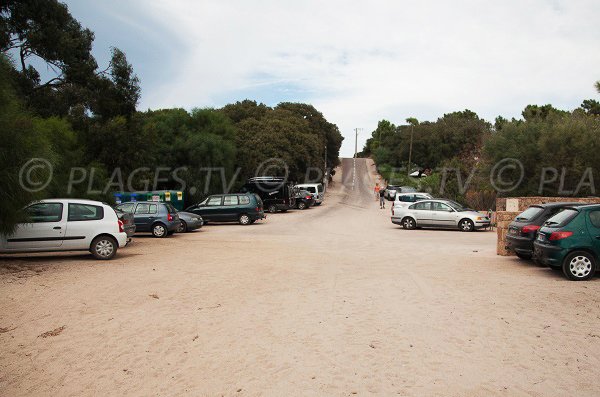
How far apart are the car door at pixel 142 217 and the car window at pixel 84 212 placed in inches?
307

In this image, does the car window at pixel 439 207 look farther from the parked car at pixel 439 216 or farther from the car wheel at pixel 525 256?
the car wheel at pixel 525 256

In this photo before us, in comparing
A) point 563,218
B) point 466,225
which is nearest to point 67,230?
point 563,218

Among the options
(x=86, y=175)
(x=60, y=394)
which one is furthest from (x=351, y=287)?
(x=86, y=175)

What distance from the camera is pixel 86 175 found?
1953 centimetres

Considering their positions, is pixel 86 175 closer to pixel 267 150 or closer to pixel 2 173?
pixel 2 173

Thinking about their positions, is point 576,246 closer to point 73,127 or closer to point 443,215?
point 443,215

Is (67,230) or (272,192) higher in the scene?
(272,192)

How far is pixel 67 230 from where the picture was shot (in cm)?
1323

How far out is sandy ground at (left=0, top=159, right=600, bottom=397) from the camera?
538 centimetres

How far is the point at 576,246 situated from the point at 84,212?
11.6 meters

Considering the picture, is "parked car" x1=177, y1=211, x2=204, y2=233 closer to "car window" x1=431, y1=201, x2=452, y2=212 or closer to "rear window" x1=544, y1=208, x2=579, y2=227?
"car window" x1=431, y1=201, x2=452, y2=212

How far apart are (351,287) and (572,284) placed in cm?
441

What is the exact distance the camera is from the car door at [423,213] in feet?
82.7

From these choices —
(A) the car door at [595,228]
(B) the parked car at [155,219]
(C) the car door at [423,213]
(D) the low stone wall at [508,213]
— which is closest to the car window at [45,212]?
(B) the parked car at [155,219]
